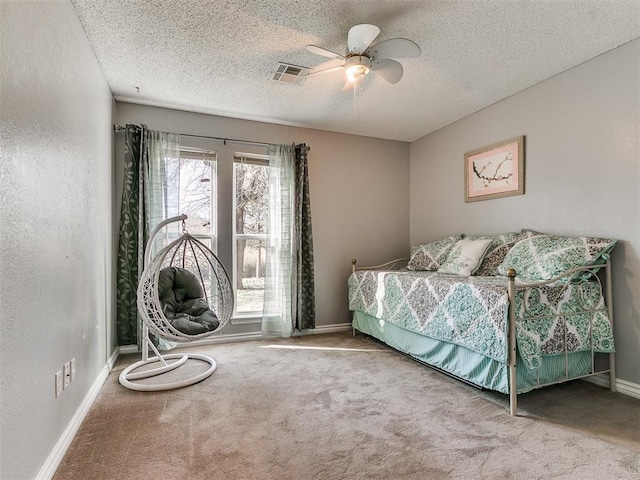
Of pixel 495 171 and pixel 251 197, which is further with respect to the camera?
pixel 251 197

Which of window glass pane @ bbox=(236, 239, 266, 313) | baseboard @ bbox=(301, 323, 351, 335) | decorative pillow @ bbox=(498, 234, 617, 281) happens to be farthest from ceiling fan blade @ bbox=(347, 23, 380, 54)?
baseboard @ bbox=(301, 323, 351, 335)

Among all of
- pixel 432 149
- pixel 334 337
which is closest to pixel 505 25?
pixel 432 149

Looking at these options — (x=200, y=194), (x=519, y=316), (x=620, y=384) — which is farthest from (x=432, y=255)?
(x=200, y=194)

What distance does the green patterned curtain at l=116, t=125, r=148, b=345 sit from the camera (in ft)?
10.9

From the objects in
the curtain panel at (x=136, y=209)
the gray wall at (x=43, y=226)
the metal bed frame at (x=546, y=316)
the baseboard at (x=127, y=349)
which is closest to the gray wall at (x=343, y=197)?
the curtain panel at (x=136, y=209)

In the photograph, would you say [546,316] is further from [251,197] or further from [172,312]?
[251,197]

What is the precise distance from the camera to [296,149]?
403 cm

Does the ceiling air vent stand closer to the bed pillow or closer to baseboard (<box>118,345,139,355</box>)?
the bed pillow

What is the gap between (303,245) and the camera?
159 inches

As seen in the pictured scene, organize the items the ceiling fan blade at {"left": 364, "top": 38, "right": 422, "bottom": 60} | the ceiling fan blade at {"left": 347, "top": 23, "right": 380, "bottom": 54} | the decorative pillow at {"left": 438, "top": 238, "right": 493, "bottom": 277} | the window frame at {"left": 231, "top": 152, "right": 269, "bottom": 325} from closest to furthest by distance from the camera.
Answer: the ceiling fan blade at {"left": 347, "top": 23, "right": 380, "bottom": 54} → the ceiling fan blade at {"left": 364, "top": 38, "right": 422, "bottom": 60} → the decorative pillow at {"left": 438, "top": 238, "right": 493, "bottom": 277} → the window frame at {"left": 231, "top": 152, "right": 269, "bottom": 325}

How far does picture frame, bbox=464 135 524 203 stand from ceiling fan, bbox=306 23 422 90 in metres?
1.49

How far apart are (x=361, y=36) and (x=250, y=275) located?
2.72 meters

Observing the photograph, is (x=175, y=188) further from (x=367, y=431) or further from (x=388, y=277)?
(x=367, y=431)

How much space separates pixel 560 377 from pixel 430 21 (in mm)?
2452
